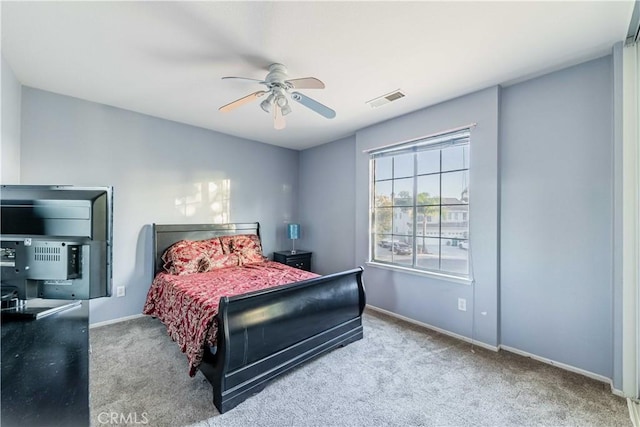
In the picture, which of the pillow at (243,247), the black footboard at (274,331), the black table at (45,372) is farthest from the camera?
the pillow at (243,247)

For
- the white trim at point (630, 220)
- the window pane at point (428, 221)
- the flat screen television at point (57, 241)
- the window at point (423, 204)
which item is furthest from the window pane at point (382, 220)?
the flat screen television at point (57, 241)

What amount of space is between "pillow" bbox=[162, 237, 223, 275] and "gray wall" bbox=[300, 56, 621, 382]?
2.70m

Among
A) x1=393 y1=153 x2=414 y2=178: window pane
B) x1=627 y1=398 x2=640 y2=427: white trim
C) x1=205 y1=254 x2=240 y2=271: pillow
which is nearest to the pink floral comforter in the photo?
x1=205 y1=254 x2=240 y2=271: pillow

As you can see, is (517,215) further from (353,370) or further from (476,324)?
(353,370)

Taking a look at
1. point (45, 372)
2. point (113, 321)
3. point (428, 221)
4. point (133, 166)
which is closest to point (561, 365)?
point (428, 221)

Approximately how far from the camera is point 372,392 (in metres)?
1.98

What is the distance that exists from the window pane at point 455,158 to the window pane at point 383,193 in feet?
2.44

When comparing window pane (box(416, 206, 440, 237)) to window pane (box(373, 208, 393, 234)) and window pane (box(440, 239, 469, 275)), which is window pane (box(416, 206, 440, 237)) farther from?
window pane (box(373, 208, 393, 234))

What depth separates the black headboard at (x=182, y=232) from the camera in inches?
133

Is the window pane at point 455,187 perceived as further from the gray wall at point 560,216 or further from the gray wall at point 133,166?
the gray wall at point 133,166

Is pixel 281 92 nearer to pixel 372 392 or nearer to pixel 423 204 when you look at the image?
pixel 423 204

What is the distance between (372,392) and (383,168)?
8.58 ft

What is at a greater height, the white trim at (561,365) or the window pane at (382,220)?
the window pane at (382,220)

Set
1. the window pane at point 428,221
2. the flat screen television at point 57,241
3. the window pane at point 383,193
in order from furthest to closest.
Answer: the window pane at point 383,193 → the window pane at point 428,221 → the flat screen television at point 57,241
